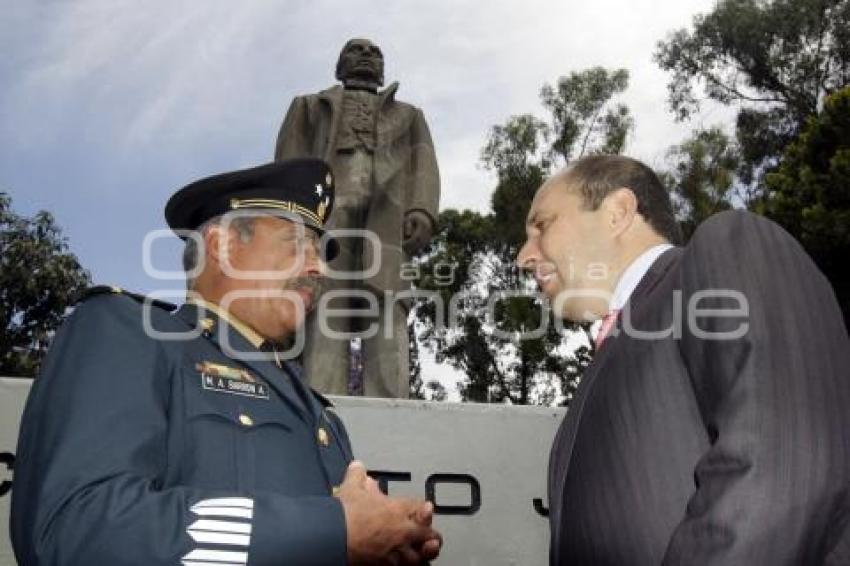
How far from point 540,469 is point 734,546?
106 inches

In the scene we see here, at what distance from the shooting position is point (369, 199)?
6660 mm

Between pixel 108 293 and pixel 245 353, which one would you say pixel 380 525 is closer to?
pixel 245 353

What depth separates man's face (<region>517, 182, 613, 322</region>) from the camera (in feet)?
6.67

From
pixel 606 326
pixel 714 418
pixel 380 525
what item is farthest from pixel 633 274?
pixel 380 525

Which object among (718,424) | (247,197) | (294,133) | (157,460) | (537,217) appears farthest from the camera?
(294,133)

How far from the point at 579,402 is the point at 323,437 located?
2.15 feet

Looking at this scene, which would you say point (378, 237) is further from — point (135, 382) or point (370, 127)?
point (135, 382)

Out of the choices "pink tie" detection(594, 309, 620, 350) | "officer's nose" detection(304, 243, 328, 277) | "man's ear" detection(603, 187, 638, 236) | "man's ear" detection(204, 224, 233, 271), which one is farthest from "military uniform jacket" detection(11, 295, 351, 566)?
"man's ear" detection(603, 187, 638, 236)

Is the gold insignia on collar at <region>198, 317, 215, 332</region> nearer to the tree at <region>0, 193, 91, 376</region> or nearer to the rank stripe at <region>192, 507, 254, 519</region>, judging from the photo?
the rank stripe at <region>192, 507, 254, 519</region>

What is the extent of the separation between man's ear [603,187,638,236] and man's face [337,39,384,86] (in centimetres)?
519

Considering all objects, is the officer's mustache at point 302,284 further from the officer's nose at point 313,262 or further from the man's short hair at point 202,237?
the man's short hair at point 202,237

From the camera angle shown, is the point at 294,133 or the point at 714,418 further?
the point at 294,133

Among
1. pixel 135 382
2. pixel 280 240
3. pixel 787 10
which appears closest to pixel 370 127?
pixel 280 240

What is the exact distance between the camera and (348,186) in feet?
21.7
